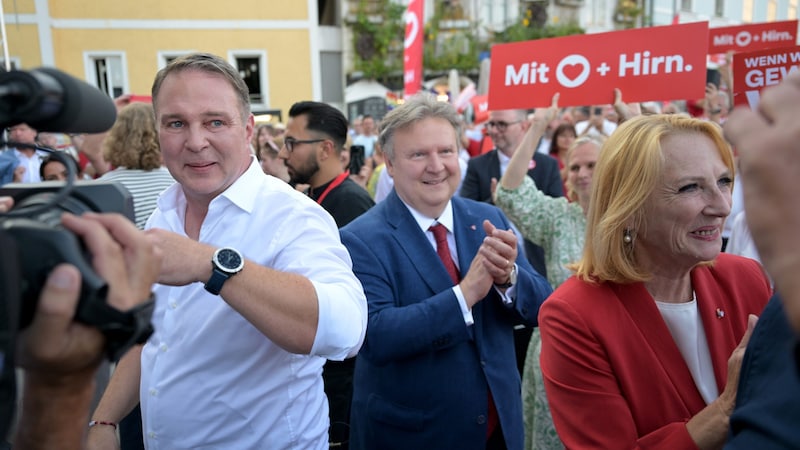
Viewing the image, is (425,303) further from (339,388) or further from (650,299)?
(339,388)

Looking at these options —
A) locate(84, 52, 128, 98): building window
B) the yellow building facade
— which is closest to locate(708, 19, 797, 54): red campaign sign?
the yellow building facade

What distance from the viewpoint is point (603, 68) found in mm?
3945

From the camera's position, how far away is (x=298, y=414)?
72.4 inches

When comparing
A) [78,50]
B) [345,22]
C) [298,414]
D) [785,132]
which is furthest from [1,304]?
[345,22]

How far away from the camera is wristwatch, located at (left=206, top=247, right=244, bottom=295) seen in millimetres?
1409

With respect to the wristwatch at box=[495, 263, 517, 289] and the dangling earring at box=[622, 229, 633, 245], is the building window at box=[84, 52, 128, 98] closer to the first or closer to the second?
the wristwatch at box=[495, 263, 517, 289]

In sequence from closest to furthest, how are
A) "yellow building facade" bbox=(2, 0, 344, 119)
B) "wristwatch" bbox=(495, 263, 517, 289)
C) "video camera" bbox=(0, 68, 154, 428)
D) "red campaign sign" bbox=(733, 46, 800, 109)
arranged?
1. "video camera" bbox=(0, 68, 154, 428)
2. "wristwatch" bbox=(495, 263, 517, 289)
3. "red campaign sign" bbox=(733, 46, 800, 109)
4. "yellow building facade" bbox=(2, 0, 344, 119)

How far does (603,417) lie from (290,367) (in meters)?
0.87

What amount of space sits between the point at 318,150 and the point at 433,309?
1984mm

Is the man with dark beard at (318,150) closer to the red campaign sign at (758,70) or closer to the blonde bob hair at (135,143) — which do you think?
the blonde bob hair at (135,143)

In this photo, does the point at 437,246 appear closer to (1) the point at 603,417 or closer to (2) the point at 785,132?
(1) the point at 603,417

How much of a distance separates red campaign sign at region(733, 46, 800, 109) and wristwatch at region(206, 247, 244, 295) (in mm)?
2647

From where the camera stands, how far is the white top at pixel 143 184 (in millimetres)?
3562

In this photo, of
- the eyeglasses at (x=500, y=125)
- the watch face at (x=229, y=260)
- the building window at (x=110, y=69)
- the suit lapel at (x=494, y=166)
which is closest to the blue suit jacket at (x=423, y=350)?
the watch face at (x=229, y=260)
